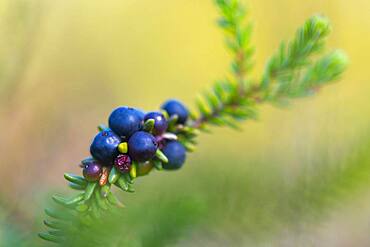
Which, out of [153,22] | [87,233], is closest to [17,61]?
[87,233]

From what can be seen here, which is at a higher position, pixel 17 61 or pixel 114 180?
pixel 17 61

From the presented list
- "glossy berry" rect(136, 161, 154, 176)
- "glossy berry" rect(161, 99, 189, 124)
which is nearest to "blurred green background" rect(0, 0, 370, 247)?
"glossy berry" rect(136, 161, 154, 176)

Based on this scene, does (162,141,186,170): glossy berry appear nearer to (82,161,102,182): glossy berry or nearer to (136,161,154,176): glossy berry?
(136,161,154,176): glossy berry

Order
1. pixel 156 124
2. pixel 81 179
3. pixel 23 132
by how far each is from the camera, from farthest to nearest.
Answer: pixel 23 132 → pixel 156 124 → pixel 81 179

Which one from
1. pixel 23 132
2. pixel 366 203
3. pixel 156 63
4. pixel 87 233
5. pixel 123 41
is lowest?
pixel 87 233

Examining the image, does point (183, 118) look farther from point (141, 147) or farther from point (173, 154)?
point (141, 147)

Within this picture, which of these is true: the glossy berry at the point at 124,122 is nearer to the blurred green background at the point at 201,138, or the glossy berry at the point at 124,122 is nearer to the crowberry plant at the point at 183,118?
the crowberry plant at the point at 183,118

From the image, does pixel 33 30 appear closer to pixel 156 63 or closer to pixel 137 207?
pixel 137 207
